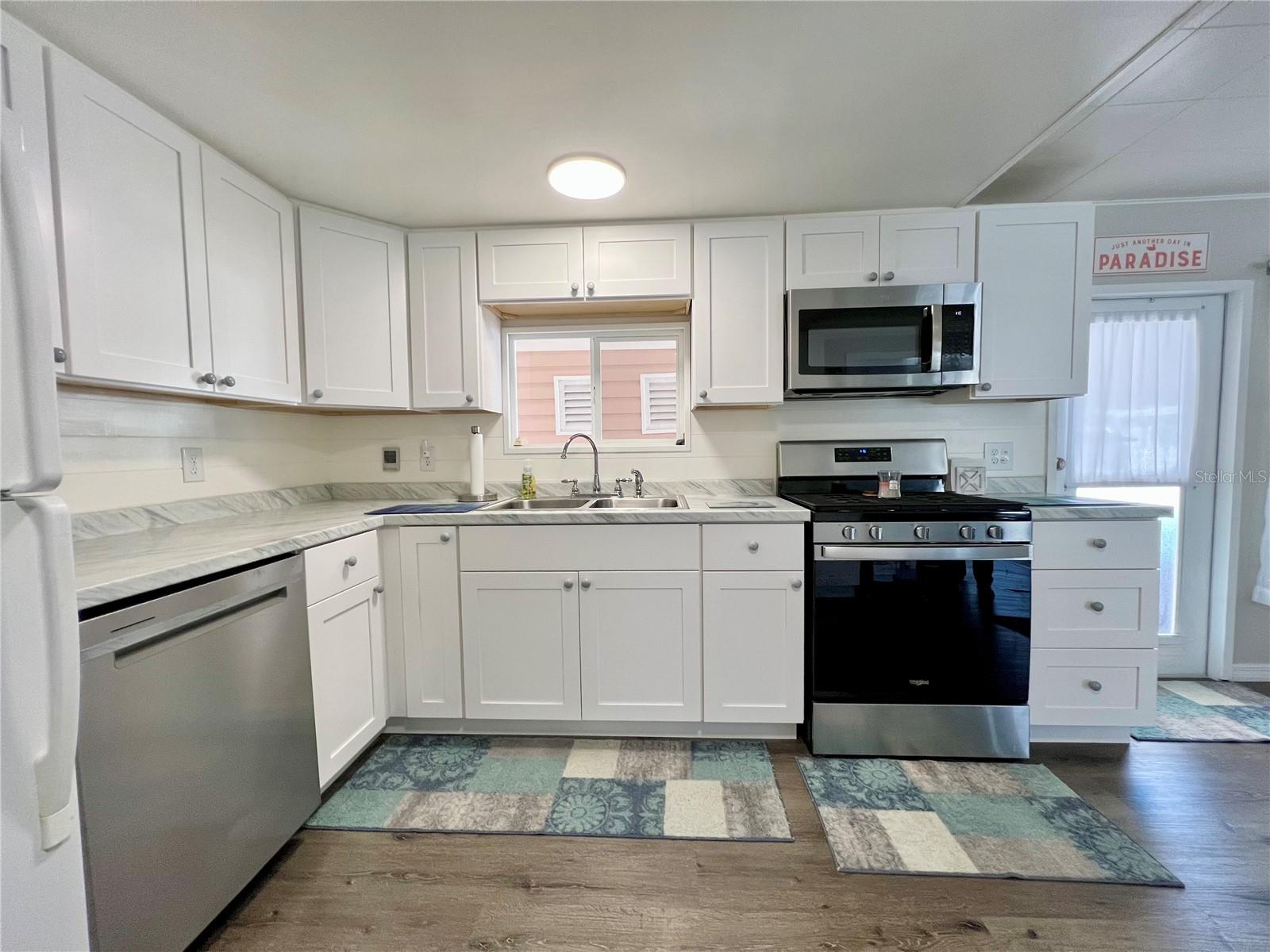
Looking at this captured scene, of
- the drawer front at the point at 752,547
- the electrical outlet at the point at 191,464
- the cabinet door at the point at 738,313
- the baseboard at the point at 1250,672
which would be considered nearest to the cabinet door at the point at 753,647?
the drawer front at the point at 752,547

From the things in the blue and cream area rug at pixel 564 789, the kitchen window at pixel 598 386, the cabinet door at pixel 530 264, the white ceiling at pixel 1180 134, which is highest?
the white ceiling at pixel 1180 134

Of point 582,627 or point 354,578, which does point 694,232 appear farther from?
point 354,578

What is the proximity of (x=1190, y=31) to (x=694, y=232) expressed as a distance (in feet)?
4.97

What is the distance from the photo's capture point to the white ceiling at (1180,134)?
1.44 meters

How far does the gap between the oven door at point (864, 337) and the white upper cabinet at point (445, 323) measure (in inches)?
56.3

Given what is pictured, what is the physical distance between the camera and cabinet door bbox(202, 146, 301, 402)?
166cm

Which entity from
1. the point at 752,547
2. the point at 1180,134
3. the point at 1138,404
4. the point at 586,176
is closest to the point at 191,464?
the point at 586,176

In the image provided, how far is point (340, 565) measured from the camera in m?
1.71

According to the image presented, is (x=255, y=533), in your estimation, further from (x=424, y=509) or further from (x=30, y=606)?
(x=30, y=606)

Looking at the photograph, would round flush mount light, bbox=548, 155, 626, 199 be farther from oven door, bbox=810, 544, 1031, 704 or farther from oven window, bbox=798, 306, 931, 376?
oven door, bbox=810, 544, 1031, 704

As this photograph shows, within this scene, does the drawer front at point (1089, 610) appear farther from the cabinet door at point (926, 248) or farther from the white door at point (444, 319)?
the white door at point (444, 319)

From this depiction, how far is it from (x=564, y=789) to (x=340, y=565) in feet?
3.60

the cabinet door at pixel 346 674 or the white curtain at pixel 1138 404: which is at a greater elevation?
the white curtain at pixel 1138 404

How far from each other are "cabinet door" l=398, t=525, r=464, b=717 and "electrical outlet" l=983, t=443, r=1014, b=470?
2514 millimetres
